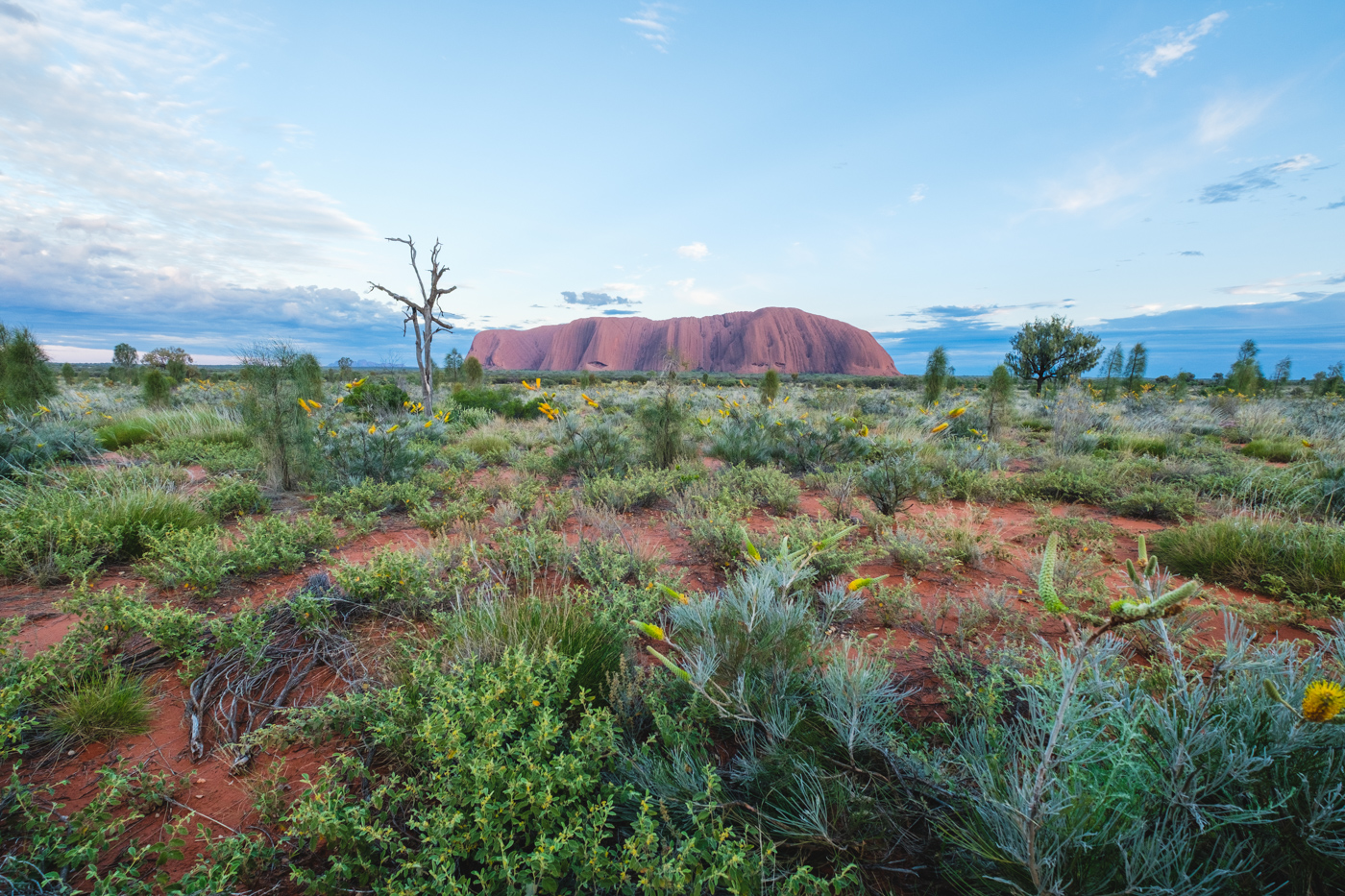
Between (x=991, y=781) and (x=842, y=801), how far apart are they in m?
0.43

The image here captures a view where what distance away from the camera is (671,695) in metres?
2.19

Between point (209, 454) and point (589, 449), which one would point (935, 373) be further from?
point (209, 454)

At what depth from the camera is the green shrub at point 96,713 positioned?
2191 mm

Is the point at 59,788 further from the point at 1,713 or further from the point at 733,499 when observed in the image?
the point at 733,499

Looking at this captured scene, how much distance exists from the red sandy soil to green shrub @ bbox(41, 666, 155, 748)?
0.05 metres

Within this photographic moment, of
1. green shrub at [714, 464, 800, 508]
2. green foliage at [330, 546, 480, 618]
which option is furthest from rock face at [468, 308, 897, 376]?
green foliage at [330, 546, 480, 618]

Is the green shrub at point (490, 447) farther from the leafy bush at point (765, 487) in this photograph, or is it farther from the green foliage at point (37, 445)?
the green foliage at point (37, 445)

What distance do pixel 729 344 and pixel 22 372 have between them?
300 feet

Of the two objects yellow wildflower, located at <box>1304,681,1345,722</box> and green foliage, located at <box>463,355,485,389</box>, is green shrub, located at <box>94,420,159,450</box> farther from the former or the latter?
yellow wildflower, located at <box>1304,681,1345,722</box>

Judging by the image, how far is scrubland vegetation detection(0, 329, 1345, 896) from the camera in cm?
136

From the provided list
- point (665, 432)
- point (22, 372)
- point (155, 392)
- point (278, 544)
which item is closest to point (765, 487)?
point (665, 432)

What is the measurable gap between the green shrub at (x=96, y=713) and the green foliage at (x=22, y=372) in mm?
10056

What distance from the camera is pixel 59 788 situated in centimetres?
195

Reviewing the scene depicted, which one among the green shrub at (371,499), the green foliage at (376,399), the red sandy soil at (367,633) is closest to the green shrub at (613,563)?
the red sandy soil at (367,633)
